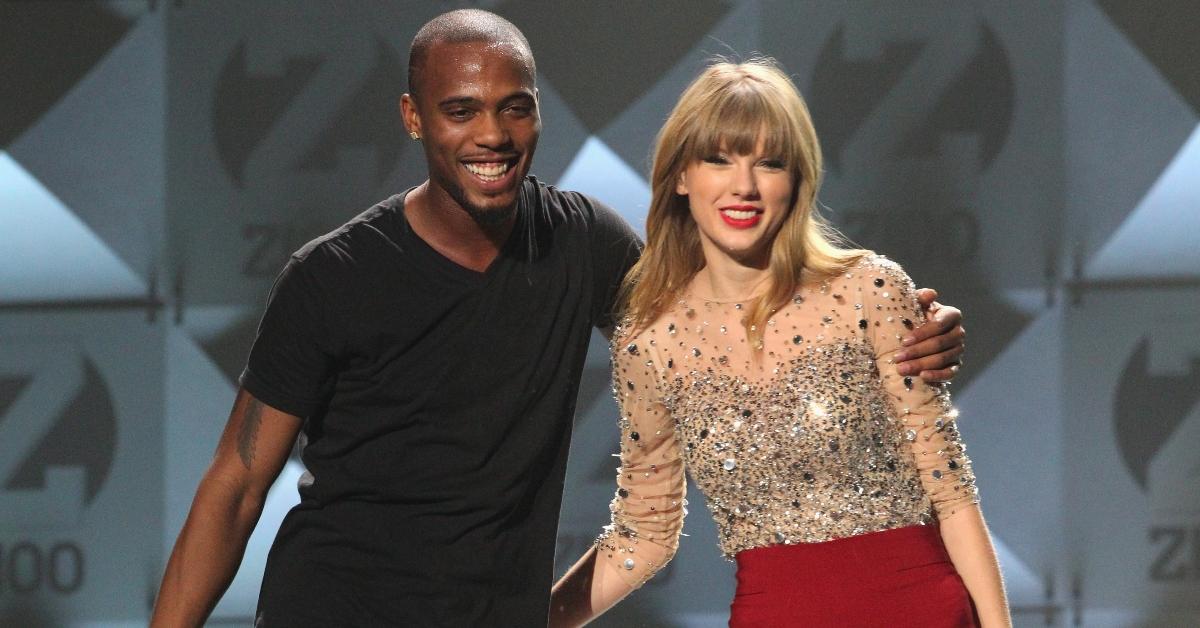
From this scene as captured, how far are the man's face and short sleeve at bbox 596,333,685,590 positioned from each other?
327mm

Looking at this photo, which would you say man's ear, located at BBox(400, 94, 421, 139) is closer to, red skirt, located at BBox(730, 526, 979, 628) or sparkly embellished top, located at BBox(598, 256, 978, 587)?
sparkly embellished top, located at BBox(598, 256, 978, 587)

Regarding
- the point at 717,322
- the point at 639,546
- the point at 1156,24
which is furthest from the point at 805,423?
the point at 1156,24

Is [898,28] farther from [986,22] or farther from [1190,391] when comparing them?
[1190,391]

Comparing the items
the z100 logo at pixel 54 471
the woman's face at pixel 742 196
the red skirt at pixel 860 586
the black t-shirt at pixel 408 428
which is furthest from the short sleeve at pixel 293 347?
the z100 logo at pixel 54 471

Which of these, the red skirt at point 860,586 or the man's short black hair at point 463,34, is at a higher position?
the man's short black hair at point 463,34

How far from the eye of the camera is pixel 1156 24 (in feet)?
12.2

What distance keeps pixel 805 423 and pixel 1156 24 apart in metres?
2.43

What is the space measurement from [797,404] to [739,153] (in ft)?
1.22

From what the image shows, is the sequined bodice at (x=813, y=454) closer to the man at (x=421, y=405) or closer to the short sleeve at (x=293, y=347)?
the man at (x=421, y=405)

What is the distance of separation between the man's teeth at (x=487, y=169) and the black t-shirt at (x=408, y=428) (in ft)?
0.43

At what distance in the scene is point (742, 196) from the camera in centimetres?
189

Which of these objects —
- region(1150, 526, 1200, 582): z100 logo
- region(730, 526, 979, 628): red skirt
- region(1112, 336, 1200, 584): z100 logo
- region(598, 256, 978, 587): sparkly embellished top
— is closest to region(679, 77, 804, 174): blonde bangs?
region(598, 256, 978, 587): sparkly embellished top

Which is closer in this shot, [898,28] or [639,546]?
[639,546]

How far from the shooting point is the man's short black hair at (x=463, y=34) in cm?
191
